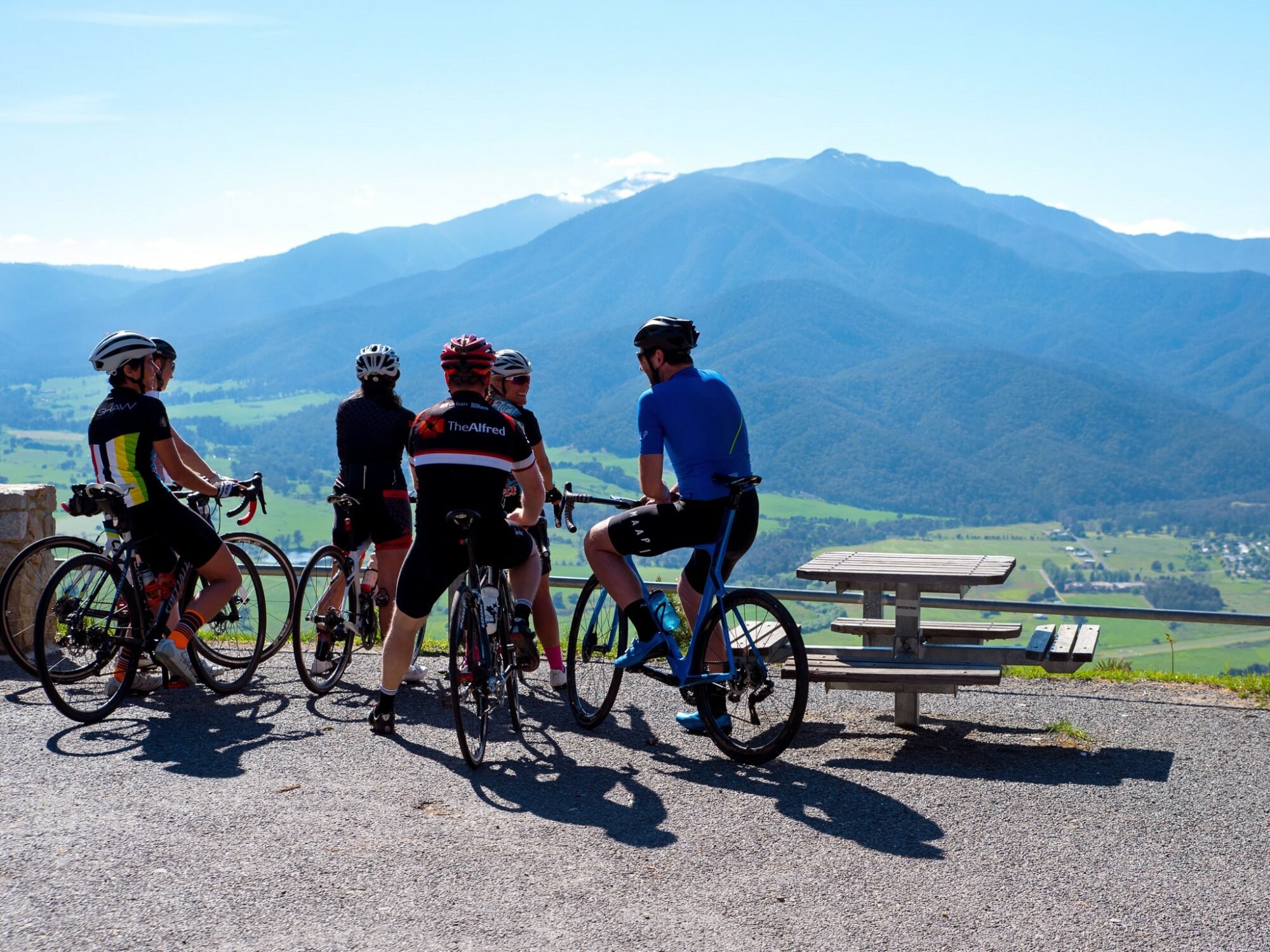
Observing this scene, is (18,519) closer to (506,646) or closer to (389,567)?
(389,567)

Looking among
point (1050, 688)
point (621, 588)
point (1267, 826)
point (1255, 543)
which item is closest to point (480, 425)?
point (621, 588)

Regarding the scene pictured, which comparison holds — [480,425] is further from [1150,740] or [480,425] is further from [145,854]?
[1150,740]

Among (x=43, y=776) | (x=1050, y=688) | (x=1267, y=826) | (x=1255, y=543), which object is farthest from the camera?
(x=1255, y=543)

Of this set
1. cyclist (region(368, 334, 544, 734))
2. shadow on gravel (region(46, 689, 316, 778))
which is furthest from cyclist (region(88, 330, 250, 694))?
cyclist (region(368, 334, 544, 734))

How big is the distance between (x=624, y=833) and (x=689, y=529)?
1.75 metres


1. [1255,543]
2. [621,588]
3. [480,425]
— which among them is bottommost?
[1255,543]

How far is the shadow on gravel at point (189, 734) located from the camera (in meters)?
6.23

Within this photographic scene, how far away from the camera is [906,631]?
22.7ft

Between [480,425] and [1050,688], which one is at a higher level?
[480,425]

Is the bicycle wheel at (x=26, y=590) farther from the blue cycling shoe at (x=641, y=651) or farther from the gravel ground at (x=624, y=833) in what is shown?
the blue cycling shoe at (x=641, y=651)

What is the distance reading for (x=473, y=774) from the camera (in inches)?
237

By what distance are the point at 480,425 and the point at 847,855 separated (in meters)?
2.70

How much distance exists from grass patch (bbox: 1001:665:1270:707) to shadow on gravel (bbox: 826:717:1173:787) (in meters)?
1.54

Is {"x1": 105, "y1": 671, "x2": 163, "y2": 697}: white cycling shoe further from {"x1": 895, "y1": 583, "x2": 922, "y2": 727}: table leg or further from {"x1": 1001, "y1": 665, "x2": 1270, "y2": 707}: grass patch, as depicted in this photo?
{"x1": 1001, "y1": 665, "x2": 1270, "y2": 707}: grass patch
